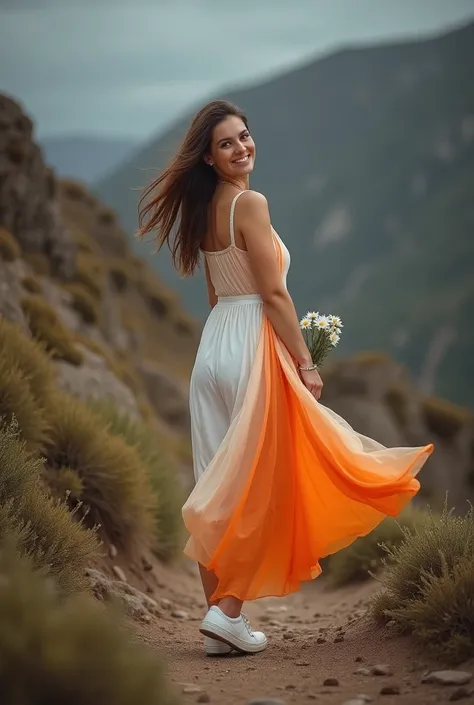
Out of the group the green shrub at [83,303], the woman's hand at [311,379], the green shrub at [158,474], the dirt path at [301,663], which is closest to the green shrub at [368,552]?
the dirt path at [301,663]

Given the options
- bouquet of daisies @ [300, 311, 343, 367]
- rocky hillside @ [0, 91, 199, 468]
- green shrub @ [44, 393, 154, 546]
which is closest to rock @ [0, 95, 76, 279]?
rocky hillside @ [0, 91, 199, 468]

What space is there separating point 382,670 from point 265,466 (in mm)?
1284

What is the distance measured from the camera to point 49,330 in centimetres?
1095

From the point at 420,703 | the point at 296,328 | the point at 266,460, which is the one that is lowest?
the point at 420,703

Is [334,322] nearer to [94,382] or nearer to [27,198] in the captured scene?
[94,382]

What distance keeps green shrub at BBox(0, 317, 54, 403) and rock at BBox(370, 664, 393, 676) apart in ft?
12.6

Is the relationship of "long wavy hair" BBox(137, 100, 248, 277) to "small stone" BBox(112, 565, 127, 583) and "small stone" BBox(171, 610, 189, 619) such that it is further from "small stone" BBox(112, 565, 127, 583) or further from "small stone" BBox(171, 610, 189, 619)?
"small stone" BBox(171, 610, 189, 619)

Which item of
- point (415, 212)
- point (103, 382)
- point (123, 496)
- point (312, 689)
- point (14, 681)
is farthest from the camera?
point (415, 212)

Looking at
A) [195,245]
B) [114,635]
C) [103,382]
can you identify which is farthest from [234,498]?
[103,382]

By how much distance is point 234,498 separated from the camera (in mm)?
5141

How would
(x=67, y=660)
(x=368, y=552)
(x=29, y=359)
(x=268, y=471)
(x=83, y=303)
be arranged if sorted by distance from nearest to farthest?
(x=67, y=660) → (x=268, y=471) → (x=29, y=359) → (x=368, y=552) → (x=83, y=303)

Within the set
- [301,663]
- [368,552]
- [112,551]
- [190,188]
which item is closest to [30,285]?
[112,551]

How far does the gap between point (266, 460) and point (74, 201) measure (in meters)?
23.6

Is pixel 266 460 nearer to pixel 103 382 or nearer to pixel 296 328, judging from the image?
pixel 296 328
